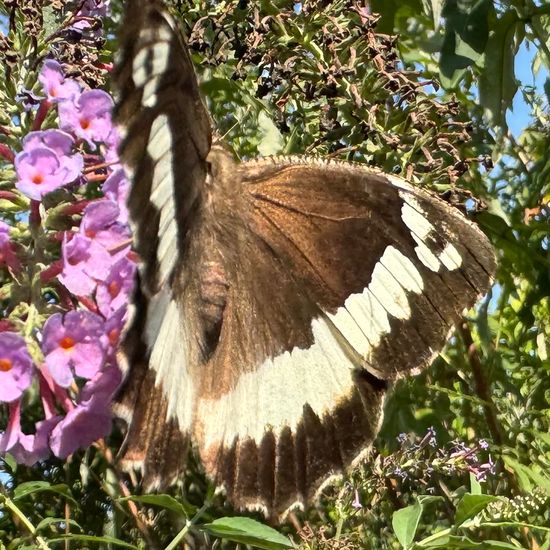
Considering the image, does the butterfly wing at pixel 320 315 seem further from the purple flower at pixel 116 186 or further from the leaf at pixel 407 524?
the purple flower at pixel 116 186

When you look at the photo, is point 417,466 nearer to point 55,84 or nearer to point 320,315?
point 320,315

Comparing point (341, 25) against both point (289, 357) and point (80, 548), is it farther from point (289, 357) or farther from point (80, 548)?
point (80, 548)

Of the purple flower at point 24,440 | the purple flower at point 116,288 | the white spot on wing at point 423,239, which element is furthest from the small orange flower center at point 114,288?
the white spot on wing at point 423,239

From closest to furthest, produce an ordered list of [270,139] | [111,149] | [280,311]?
1. [111,149]
2. [280,311]
3. [270,139]

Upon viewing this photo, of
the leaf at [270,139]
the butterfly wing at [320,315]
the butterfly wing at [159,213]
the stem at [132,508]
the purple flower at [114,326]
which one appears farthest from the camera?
the leaf at [270,139]

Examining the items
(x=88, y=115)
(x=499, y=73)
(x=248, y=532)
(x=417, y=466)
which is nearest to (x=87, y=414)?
(x=248, y=532)

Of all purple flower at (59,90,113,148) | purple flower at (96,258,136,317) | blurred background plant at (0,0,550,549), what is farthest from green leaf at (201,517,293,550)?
purple flower at (59,90,113,148)
